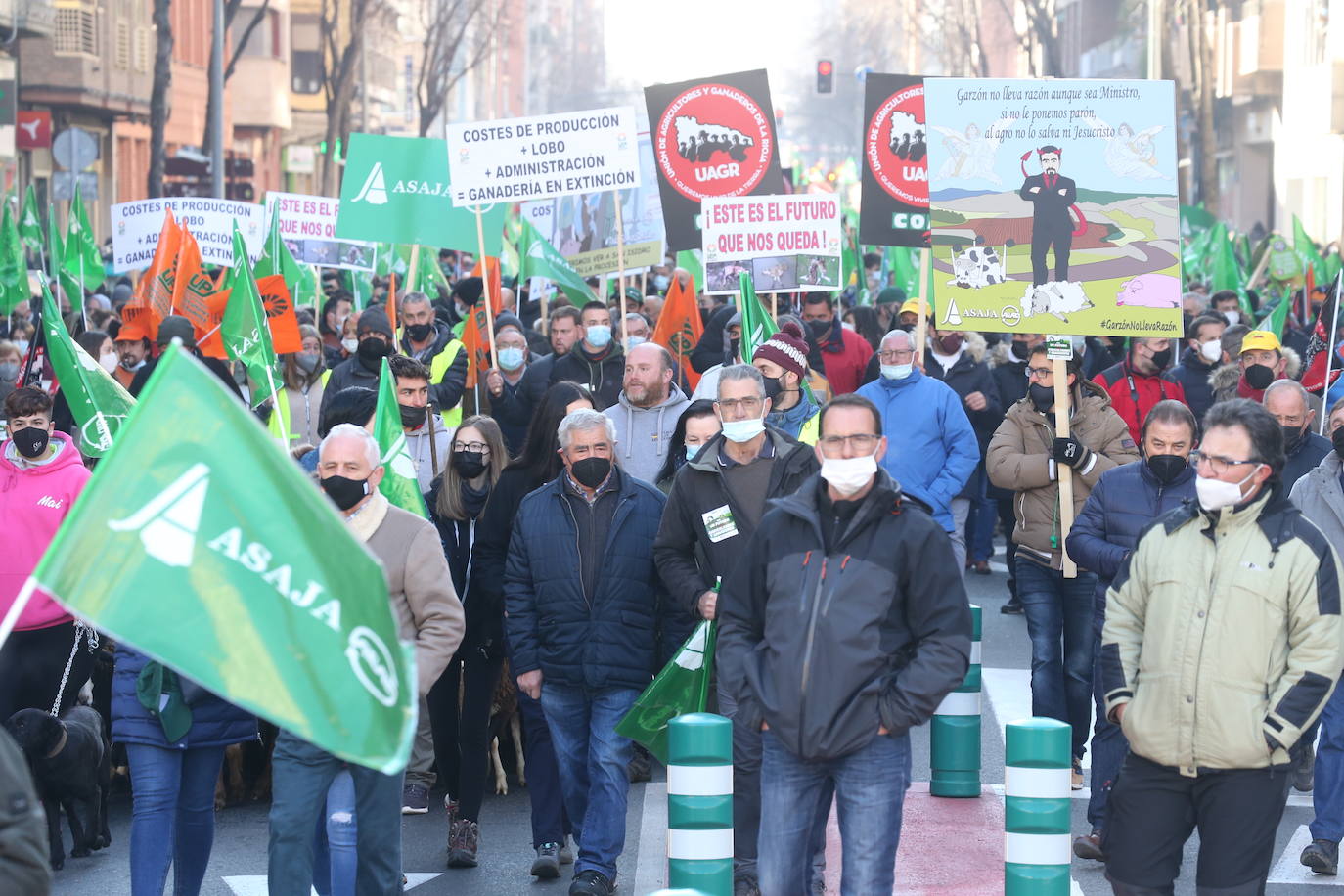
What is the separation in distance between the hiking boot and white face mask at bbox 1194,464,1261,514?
333 centimetres

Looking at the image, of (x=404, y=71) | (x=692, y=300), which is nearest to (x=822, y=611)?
(x=692, y=300)

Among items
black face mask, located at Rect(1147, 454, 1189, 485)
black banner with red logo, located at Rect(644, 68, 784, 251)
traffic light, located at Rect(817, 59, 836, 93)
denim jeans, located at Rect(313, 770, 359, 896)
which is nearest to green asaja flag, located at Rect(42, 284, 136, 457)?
denim jeans, located at Rect(313, 770, 359, 896)

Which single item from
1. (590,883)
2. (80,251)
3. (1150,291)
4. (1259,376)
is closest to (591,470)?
(590,883)

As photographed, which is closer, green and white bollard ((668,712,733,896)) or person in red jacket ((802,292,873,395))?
green and white bollard ((668,712,733,896))

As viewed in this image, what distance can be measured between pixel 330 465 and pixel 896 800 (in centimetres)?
200

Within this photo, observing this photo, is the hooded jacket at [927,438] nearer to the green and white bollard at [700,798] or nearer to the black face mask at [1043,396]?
the black face mask at [1043,396]

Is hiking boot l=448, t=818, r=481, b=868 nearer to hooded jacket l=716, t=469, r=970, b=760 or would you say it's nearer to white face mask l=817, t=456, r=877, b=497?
hooded jacket l=716, t=469, r=970, b=760

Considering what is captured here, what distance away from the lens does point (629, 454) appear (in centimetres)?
898

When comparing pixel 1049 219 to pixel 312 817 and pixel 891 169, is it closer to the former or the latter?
pixel 891 169

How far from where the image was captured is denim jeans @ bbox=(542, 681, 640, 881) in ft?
23.4

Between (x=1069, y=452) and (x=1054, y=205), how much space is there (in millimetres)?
1164

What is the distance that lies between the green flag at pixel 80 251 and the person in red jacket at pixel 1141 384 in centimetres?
930

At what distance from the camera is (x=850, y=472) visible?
18.2 feet

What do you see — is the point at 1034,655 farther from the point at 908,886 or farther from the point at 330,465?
the point at 330,465
